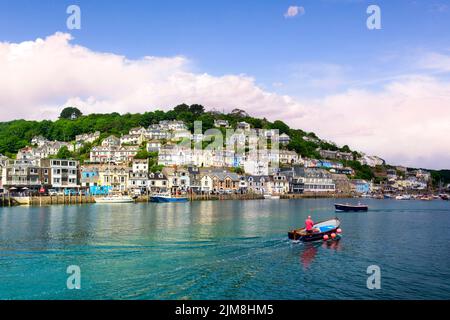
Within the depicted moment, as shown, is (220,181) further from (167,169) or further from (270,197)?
(270,197)

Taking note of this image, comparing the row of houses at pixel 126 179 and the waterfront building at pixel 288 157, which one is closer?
the row of houses at pixel 126 179

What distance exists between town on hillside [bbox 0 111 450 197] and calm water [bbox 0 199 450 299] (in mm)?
52996

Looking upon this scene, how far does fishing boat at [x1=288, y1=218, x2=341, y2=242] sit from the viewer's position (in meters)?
31.9

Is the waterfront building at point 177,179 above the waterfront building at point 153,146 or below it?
below

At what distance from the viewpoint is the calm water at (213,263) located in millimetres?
19797

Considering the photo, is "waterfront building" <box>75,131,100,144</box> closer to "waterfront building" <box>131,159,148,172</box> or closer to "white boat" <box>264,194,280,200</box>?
"waterfront building" <box>131,159,148,172</box>

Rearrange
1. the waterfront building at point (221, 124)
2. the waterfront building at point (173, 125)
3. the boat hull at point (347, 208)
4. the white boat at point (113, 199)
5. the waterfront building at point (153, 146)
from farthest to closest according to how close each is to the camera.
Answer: the waterfront building at point (221, 124) < the waterfront building at point (173, 125) < the waterfront building at point (153, 146) < the white boat at point (113, 199) < the boat hull at point (347, 208)

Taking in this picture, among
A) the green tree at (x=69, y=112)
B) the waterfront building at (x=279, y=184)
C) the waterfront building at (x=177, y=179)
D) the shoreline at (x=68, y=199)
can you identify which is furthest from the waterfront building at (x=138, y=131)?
the green tree at (x=69, y=112)

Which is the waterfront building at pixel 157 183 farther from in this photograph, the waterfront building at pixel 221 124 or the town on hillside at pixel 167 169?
the waterfront building at pixel 221 124

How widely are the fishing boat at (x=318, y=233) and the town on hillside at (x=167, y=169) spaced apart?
6461cm
